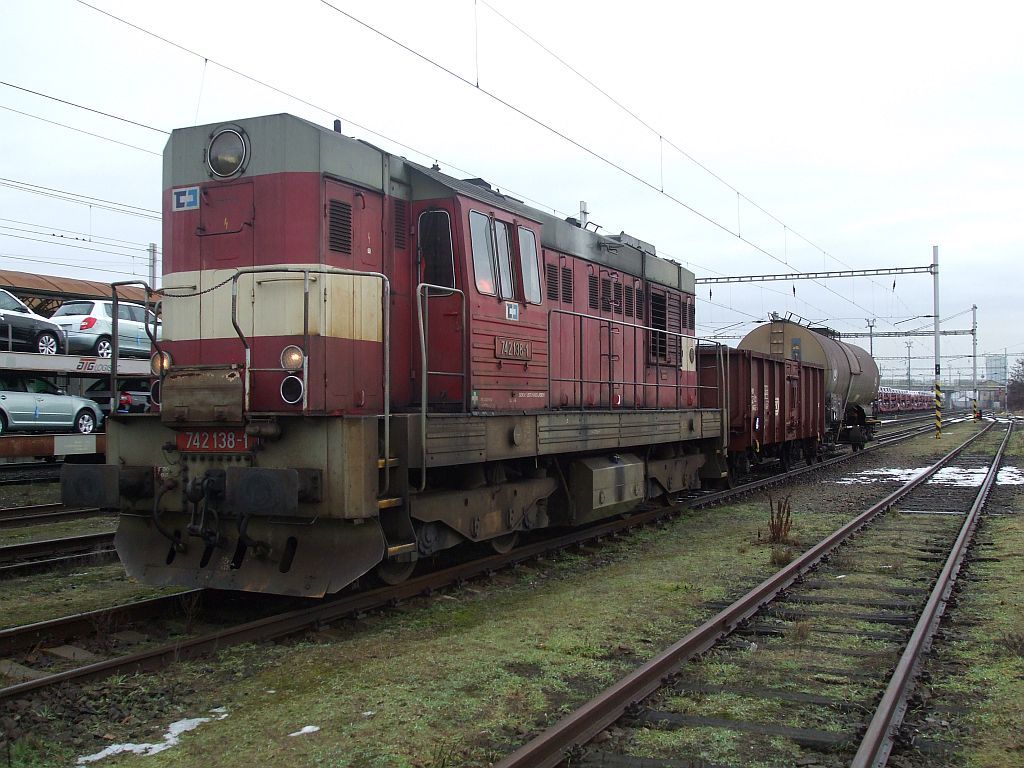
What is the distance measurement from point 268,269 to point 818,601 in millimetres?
5204

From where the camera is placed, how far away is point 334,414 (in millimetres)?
5957

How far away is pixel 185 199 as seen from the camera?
704cm

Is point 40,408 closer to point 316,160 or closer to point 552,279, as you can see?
point 552,279

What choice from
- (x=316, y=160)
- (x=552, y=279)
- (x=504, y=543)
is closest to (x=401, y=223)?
(x=316, y=160)

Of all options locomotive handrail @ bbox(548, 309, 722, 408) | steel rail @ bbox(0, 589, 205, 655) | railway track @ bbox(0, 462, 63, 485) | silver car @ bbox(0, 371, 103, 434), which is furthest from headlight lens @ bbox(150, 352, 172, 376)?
silver car @ bbox(0, 371, 103, 434)

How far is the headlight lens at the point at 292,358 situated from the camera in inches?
251

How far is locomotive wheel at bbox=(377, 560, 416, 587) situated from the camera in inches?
280

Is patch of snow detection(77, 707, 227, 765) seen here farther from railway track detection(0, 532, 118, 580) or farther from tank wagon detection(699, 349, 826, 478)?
tank wagon detection(699, 349, 826, 478)

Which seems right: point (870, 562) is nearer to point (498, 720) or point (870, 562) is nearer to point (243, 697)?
point (498, 720)

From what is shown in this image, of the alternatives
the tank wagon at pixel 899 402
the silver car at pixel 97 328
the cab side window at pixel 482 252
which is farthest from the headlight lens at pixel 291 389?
the tank wagon at pixel 899 402

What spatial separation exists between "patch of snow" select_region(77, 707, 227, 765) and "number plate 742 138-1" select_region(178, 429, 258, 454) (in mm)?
2194

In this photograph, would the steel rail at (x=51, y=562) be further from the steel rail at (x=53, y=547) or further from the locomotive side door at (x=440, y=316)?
the locomotive side door at (x=440, y=316)

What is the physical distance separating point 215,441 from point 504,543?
3495 millimetres

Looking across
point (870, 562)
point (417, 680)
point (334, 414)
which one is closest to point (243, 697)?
point (417, 680)
